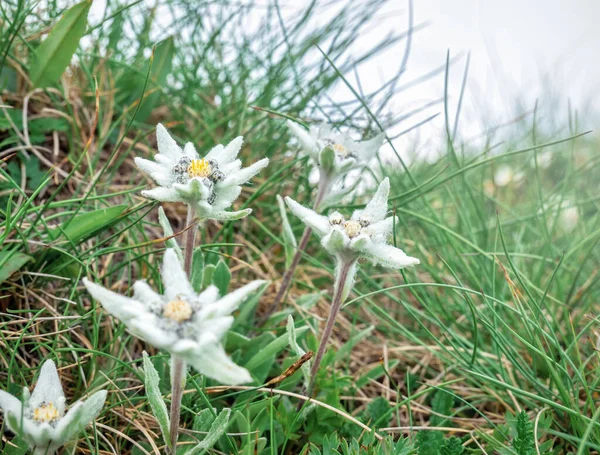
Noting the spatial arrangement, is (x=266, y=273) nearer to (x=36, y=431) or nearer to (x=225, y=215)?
(x=225, y=215)

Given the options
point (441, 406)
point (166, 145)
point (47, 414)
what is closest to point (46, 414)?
point (47, 414)

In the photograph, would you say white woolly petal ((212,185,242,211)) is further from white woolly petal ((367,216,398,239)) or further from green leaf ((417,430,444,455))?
green leaf ((417,430,444,455))

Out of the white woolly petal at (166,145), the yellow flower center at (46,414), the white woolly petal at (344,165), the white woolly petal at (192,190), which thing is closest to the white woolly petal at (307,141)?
the white woolly petal at (344,165)

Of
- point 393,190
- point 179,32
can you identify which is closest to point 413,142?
point 393,190

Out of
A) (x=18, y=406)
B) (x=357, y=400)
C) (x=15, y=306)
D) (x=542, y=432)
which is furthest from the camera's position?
(x=357, y=400)

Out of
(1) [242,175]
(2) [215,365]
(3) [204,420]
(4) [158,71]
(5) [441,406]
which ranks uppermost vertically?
(4) [158,71]

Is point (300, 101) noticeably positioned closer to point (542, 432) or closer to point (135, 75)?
point (135, 75)
